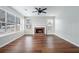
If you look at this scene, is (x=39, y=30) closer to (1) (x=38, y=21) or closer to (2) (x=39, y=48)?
(1) (x=38, y=21)

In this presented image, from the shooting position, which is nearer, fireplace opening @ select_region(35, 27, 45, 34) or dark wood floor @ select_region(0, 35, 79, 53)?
dark wood floor @ select_region(0, 35, 79, 53)

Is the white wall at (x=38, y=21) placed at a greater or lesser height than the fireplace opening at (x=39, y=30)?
greater

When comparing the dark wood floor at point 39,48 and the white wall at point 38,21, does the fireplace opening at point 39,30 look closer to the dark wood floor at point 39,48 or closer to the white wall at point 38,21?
the white wall at point 38,21

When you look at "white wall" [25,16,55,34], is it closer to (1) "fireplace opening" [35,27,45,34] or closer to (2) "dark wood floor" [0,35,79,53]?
(1) "fireplace opening" [35,27,45,34]

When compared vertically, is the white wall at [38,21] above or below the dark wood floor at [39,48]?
above

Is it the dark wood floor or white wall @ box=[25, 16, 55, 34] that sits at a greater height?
white wall @ box=[25, 16, 55, 34]

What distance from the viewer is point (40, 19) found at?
8.95 meters

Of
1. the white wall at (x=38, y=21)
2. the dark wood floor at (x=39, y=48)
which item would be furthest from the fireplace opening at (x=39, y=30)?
the dark wood floor at (x=39, y=48)

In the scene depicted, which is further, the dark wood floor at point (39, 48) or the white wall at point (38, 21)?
the white wall at point (38, 21)

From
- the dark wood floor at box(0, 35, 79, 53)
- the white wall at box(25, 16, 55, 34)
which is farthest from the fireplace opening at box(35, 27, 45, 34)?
the dark wood floor at box(0, 35, 79, 53)

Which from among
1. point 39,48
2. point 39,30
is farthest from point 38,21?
point 39,48

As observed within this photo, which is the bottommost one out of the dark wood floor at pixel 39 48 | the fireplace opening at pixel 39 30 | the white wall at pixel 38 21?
the dark wood floor at pixel 39 48

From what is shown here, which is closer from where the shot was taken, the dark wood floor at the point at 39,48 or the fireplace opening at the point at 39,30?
the dark wood floor at the point at 39,48
